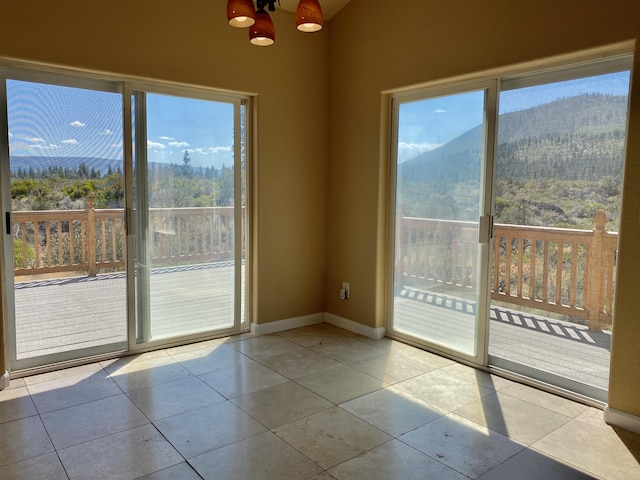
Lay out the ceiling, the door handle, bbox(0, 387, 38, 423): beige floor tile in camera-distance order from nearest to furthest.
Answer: bbox(0, 387, 38, 423): beige floor tile → the door handle → the ceiling

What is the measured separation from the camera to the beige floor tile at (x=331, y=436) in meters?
2.33

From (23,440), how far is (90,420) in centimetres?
32

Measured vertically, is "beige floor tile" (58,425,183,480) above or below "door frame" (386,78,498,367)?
below

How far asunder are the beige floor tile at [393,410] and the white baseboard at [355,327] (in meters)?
1.09

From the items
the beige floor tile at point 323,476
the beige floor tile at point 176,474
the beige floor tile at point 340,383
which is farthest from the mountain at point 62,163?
the beige floor tile at point 323,476

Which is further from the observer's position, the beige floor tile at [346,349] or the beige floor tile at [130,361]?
the beige floor tile at [346,349]

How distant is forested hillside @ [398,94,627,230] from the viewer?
2.79 m

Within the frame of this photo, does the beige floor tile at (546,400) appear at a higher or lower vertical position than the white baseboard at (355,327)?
lower

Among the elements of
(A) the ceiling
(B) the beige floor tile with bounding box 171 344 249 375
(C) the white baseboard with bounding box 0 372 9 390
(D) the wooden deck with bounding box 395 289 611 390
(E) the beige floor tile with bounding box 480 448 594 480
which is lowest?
(E) the beige floor tile with bounding box 480 448 594 480

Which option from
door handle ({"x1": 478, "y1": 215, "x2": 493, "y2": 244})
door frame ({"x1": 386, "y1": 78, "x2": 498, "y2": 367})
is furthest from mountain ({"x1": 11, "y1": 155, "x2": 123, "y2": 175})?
door handle ({"x1": 478, "y1": 215, "x2": 493, "y2": 244})

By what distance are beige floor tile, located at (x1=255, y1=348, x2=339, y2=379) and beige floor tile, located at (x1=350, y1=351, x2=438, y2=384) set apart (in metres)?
0.24

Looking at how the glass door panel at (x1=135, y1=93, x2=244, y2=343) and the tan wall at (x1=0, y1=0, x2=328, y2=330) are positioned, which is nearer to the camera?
the tan wall at (x1=0, y1=0, x2=328, y2=330)

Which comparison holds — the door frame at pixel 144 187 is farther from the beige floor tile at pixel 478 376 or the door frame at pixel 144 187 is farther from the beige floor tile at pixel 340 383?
the beige floor tile at pixel 478 376

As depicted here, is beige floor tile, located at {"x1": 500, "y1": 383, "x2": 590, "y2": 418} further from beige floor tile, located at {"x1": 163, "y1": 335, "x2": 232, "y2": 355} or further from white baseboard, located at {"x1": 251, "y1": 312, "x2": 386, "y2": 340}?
beige floor tile, located at {"x1": 163, "y1": 335, "x2": 232, "y2": 355}
